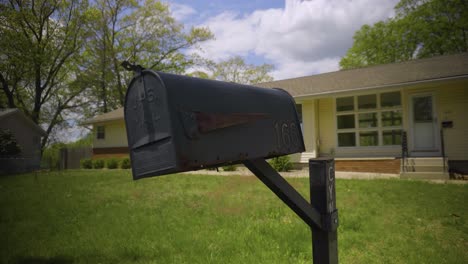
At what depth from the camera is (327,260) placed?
1.56 metres

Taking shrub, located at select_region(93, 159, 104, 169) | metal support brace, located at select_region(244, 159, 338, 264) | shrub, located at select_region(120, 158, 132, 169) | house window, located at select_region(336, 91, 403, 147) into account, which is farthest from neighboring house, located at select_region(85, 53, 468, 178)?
shrub, located at select_region(93, 159, 104, 169)

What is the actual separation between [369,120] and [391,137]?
106 centimetres

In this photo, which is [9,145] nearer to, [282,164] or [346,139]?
[282,164]

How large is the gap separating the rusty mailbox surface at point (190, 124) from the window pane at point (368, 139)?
39.0ft

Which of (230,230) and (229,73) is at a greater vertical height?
(229,73)

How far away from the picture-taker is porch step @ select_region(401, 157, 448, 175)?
30.3 feet

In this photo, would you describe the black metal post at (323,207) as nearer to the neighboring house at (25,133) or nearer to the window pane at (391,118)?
the neighboring house at (25,133)

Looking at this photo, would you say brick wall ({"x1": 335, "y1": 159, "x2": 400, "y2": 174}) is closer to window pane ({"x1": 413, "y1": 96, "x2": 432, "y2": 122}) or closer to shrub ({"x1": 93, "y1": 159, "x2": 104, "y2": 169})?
window pane ({"x1": 413, "y1": 96, "x2": 432, "y2": 122})

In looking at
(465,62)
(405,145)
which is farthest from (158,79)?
(465,62)

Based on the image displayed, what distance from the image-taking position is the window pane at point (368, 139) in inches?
472

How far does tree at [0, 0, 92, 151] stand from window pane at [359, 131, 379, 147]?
11787mm

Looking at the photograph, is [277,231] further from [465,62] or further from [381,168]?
[465,62]

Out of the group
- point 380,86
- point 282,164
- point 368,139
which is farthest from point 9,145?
point 368,139

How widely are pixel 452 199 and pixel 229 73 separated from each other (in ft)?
116
